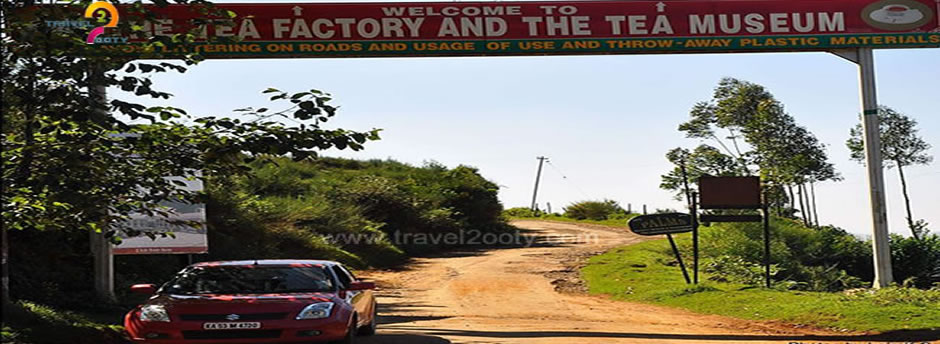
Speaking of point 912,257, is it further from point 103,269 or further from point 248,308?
point 248,308

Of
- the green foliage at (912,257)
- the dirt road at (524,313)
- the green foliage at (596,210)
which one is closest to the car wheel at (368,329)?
the dirt road at (524,313)

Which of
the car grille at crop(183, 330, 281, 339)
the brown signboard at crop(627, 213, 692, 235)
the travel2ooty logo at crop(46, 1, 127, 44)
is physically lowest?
the car grille at crop(183, 330, 281, 339)

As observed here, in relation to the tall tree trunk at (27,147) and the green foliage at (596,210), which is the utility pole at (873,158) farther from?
the green foliage at (596,210)

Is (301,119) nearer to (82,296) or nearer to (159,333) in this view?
(159,333)

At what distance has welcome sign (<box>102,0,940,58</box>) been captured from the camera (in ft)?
51.3

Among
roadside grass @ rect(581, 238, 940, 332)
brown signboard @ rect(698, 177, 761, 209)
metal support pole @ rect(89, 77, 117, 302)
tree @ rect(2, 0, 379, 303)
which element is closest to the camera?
tree @ rect(2, 0, 379, 303)

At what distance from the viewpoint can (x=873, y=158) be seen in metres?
16.6

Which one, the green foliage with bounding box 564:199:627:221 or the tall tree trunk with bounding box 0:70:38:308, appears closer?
the tall tree trunk with bounding box 0:70:38:308

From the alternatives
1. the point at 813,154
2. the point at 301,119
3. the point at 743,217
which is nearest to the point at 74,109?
the point at 301,119

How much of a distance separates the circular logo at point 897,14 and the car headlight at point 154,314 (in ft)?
41.4

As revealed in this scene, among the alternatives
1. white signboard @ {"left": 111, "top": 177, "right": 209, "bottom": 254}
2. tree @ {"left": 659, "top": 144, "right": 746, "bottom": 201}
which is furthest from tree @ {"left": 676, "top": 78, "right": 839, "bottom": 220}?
white signboard @ {"left": 111, "top": 177, "right": 209, "bottom": 254}

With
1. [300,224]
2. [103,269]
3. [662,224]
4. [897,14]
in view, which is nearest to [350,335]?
[103,269]

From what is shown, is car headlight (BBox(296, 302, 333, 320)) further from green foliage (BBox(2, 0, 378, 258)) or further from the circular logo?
the circular logo

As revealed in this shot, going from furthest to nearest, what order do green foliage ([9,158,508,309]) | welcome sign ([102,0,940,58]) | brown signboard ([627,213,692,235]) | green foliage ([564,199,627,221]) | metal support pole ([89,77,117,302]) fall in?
1. green foliage ([564,199,627,221])
2. brown signboard ([627,213,692,235])
3. green foliage ([9,158,508,309])
4. welcome sign ([102,0,940,58])
5. metal support pole ([89,77,117,302])
